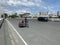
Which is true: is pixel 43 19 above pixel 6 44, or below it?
below

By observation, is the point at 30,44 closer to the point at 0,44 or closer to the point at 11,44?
the point at 11,44

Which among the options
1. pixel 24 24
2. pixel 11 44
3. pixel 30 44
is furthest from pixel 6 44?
pixel 24 24

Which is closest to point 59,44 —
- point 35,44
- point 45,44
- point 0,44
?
point 45,44

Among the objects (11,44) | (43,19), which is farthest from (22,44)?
(43,19)

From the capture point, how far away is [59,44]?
10688 mm

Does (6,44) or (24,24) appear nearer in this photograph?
(6,44)

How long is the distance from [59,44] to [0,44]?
396 cm

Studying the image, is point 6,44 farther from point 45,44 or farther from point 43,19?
point 43,19

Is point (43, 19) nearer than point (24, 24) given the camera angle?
No

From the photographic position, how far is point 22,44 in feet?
29.7

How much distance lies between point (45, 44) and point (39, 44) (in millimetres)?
406

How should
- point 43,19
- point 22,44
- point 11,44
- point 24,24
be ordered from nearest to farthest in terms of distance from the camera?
point 22,44, point 11,44, point 24,24, point 43,19

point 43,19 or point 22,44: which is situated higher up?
point 22,44

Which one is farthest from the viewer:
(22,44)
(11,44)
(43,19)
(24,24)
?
(43,19)
